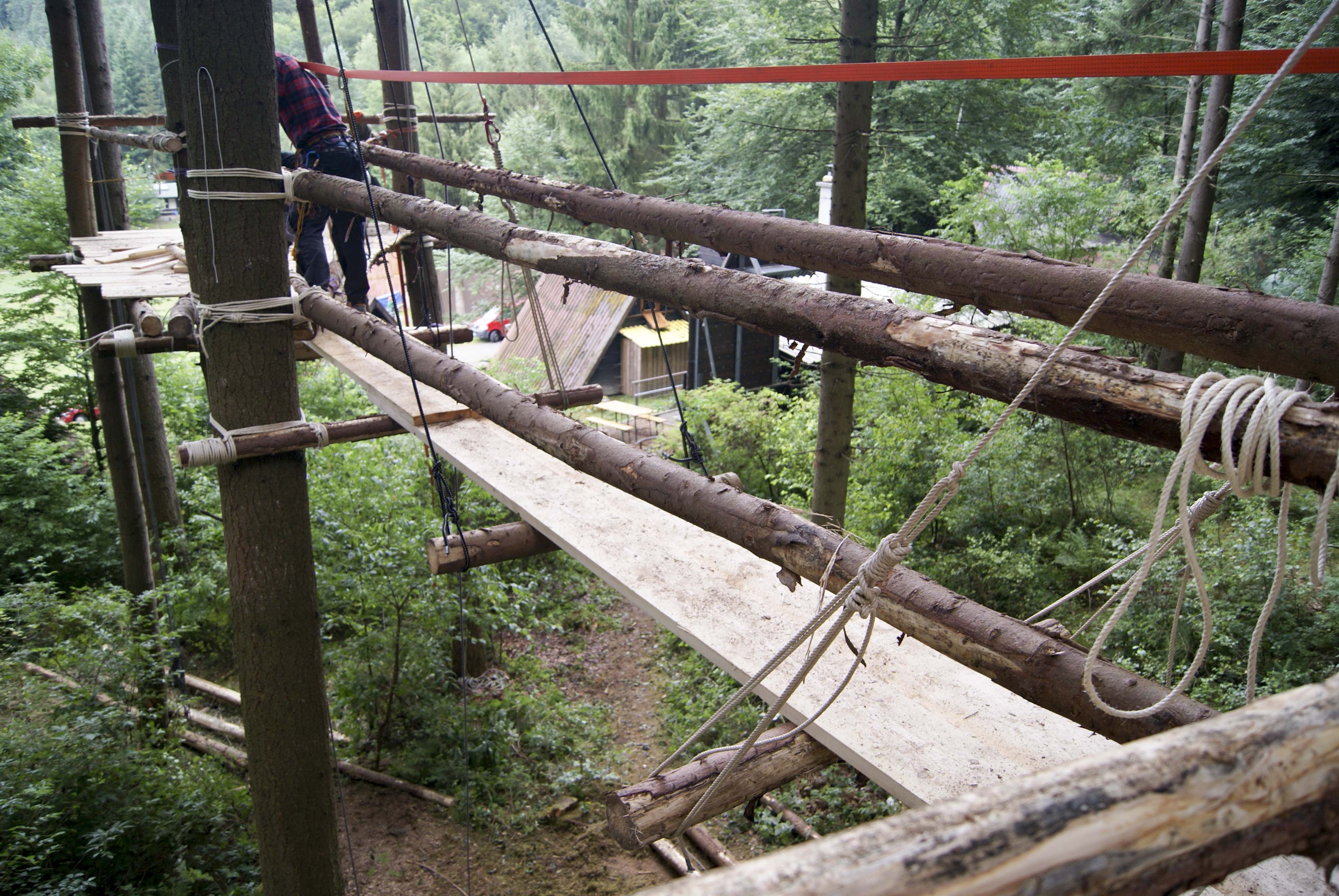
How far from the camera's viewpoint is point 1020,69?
2143mm

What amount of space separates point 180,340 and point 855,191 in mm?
4144

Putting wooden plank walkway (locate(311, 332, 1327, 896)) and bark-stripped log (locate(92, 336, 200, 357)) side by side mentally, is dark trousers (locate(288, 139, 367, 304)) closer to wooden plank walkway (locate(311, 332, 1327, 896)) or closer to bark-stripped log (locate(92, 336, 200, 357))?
bark-stripped log (locate(92, 336, 200, 357))

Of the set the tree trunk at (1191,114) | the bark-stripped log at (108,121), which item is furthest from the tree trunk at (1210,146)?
the bark-stripped log at (108,121)

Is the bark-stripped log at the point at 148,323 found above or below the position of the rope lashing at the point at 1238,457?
below

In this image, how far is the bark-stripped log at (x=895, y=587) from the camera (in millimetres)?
1676

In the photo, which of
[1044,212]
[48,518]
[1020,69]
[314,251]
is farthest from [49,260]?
[1044,212]

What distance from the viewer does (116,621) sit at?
20.4 feet

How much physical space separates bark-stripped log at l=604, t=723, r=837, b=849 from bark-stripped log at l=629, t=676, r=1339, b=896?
1225 millimetres

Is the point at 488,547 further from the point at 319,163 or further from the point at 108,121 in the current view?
the point at 108,121

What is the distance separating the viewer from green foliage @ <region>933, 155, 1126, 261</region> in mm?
7402

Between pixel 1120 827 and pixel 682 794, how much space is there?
1348 millimetres

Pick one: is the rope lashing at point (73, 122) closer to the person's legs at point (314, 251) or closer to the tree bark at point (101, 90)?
the tree bark at point (101, 90)

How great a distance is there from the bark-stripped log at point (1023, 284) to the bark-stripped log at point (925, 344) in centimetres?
7

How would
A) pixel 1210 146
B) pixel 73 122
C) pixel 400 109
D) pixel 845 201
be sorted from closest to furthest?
pixel 845 201 < pixel 400 109 < pixel 73 122 < pixel 1210 146
